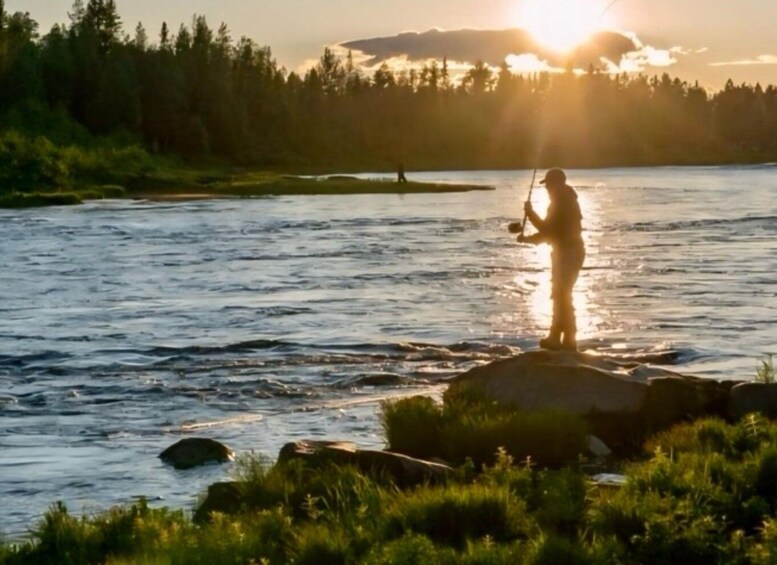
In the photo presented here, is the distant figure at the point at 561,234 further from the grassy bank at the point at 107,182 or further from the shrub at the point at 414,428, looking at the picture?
the grassy bank at the point at 107,182

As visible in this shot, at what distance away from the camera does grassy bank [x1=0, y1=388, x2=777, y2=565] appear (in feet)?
27.9

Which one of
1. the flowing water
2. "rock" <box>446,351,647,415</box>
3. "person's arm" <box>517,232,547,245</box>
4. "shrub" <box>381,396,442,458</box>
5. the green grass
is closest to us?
the green grass

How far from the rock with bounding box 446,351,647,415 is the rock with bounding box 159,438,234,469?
2634 millimetres

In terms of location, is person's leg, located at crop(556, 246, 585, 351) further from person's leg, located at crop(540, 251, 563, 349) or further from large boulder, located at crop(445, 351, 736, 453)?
large boulder, located at crop(445, 351, 736, 453)

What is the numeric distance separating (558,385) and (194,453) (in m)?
3.65

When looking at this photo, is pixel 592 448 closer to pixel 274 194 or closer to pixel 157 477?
pixel 157 477

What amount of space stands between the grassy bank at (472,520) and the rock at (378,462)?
18cm

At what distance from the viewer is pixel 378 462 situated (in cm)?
1141

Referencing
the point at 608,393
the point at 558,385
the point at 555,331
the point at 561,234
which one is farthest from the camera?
the point at 555,331

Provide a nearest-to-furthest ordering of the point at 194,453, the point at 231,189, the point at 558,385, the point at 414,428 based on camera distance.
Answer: the point at 414,428 < the point at 194,453 < the point at 558,385 < the point at 231,189

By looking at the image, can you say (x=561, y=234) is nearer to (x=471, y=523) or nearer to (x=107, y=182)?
(x=471, y=523)

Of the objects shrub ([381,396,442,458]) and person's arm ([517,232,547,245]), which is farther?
person's arm ([517,232,547,245])

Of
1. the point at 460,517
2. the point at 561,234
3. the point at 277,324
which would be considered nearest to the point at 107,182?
the point at 277,324

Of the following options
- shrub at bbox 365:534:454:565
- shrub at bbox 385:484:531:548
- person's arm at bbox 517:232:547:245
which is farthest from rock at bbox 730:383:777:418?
shrub at bbox 365:534:454:565
